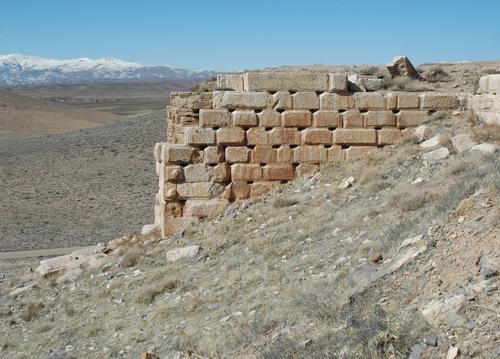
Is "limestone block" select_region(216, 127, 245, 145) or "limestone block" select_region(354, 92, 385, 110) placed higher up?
"limestone block" select_region(354, 92, 385, 110)

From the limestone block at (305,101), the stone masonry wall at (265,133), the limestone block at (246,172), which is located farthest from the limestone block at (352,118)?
the limestone block at (246,172)

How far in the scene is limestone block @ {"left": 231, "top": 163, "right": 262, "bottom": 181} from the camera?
11.6 meters

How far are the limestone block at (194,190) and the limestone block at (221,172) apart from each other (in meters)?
0.16

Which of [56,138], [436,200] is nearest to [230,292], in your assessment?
[436,200]

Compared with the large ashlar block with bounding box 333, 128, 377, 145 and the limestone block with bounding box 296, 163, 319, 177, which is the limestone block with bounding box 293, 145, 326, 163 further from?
the large ashlar block with bounding box 333, 128, 377, 145

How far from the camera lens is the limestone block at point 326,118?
11.6m

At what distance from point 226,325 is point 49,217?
19.6m

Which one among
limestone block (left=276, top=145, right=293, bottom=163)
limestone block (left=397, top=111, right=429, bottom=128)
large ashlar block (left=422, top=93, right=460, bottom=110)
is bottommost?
limestone block (left=276, top=145, right=293, bottom=163)

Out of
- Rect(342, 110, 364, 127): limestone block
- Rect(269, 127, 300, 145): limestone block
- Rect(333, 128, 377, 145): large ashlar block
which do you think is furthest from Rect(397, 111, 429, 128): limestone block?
Rect(269, 127, 300, 145): limestone block

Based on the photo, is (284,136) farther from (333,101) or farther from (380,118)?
(380,118)

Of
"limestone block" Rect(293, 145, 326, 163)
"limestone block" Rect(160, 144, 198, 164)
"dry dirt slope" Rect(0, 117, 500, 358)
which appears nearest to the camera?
"dry dirt slope" Rect(0, 117, 500, 358)

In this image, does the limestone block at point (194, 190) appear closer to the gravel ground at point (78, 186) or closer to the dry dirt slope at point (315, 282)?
the dry dirt slope at point (315, 282)

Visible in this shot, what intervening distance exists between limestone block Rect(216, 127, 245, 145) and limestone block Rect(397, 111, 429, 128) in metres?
2.84

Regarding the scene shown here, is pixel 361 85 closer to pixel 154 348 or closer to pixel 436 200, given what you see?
pixel 436 200
